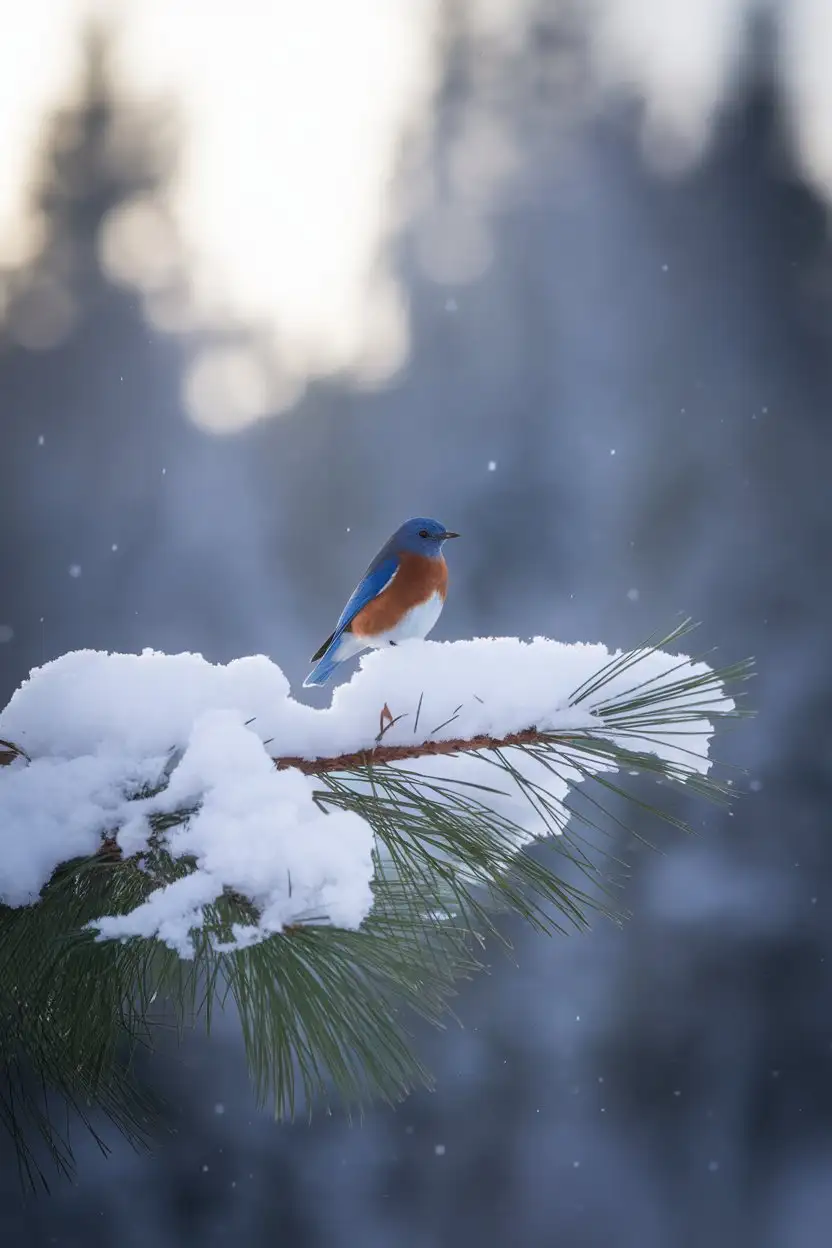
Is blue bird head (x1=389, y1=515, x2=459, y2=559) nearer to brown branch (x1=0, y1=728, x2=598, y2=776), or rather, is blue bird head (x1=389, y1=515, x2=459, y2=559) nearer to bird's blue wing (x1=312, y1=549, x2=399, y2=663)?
bird's blue wing (x1=312, y1=549, x2=399, y2=663)

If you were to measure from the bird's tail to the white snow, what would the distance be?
2.01 feet

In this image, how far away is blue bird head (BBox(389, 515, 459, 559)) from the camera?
1812 millimetres

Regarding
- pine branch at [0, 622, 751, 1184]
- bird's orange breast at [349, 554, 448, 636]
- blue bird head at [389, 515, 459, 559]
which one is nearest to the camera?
pine branch at [0, 622, 751, 1184]

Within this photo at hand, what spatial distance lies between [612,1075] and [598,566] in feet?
12.3

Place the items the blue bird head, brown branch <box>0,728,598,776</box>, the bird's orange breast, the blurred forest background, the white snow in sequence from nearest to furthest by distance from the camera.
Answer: the white snow → brown branch <box>0,728,598,776</box> → the bird's orange breast → the blue bird head → the blurred forest background

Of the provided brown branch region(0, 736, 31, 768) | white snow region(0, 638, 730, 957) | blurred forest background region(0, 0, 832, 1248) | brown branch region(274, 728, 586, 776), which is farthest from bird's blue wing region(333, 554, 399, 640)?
blurred forest background region(0, 0, 832, 1248)

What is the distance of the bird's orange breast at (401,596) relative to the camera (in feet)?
5.41

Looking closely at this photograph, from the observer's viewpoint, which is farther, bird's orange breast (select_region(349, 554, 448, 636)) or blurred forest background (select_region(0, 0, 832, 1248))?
blurred forest background (select_region(0, 0, 832, 1248))

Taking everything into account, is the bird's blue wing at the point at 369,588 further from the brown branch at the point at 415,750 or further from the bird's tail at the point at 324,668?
the brown branch at the point at 415,750

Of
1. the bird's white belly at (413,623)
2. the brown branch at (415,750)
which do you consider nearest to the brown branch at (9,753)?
the brown branch at (415,750)

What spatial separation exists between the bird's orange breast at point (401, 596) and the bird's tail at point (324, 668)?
0.13 metres

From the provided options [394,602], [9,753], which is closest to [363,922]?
[9,753]

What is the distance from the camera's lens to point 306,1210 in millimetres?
6734

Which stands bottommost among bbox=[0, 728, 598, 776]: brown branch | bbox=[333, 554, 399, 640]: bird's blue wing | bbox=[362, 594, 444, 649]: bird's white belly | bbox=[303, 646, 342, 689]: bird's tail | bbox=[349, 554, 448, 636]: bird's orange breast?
bbox=[0, 728, 598, 776]: brown branch
